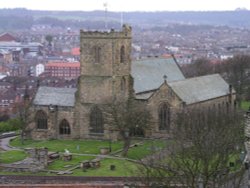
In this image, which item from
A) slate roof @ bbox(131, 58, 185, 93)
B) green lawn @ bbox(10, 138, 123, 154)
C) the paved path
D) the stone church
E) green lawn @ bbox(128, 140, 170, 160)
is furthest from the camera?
slate roof @ bbox(131, 58, 185, 93)

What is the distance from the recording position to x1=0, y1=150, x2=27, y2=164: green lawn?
62.4m

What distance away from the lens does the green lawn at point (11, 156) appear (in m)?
62.4

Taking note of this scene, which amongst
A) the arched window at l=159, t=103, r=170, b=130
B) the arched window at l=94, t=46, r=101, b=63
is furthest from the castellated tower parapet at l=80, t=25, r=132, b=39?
the arched window at l=159, t=103, r=170, b=130

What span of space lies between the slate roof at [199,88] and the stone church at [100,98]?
0.54 ft

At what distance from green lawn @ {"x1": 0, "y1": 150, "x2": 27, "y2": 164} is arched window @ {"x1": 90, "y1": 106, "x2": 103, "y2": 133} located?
10.5 m

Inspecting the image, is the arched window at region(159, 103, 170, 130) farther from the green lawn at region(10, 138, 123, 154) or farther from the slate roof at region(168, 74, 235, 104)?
the green lawn at region(10, 138, 123, 154)

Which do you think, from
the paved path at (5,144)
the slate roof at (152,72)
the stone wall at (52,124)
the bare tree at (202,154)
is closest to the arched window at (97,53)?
the slate roof at (152,72)

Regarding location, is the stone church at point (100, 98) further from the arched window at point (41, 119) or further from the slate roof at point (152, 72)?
the slate roof at point (152, 72)

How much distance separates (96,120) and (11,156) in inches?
523

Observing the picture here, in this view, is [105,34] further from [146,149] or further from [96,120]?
[146,149]

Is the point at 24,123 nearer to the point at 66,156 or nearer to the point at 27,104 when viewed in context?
the point at 27,104

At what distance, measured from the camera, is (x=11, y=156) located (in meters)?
64.8

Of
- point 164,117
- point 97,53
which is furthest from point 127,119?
point 97,53

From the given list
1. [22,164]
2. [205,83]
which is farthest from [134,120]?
[205,83]
